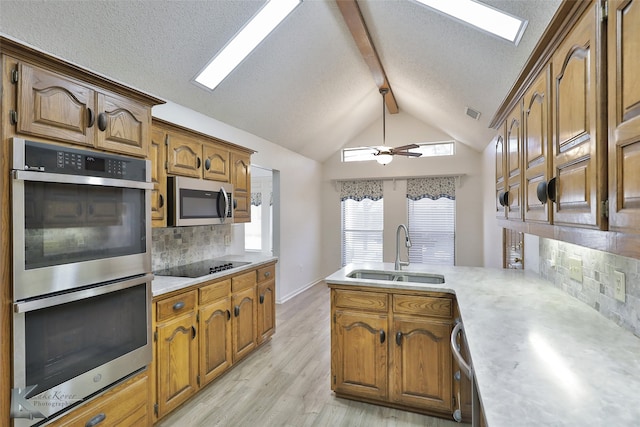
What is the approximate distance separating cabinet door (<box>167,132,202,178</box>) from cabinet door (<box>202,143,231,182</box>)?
7 centimetres

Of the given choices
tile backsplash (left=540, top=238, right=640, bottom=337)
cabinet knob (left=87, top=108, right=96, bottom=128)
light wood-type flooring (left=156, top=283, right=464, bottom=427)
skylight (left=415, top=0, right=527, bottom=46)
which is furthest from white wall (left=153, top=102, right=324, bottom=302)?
tile backsplash (left=540, top=238, right=640, bottom=337)

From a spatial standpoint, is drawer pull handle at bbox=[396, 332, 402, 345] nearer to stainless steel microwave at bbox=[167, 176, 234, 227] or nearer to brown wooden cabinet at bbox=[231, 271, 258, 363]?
brown wooden cabinet at bbox=[231, 271, 258, 363]

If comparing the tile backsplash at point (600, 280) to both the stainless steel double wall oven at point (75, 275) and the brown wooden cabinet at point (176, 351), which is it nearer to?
the stainless steel double wall oven at point (75, 275)

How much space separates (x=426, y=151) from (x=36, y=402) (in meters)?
6.18

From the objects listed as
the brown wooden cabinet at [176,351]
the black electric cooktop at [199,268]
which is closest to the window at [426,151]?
the black electric cooktop at [199,268]

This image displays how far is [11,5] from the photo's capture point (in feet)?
5.65

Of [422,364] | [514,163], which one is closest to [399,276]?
[422,364]

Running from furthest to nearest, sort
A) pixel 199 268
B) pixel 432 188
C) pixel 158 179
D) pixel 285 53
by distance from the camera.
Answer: pixel 432 188 < pixel 285 53 < pixel 199 268 < pixel 158 179

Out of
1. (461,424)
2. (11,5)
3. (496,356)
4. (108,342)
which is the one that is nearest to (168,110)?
(11,5)

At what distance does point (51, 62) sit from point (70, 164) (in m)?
0.43

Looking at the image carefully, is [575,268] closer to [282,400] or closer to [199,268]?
[282,400]

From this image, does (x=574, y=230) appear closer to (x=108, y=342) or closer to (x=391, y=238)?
(x=108, y=342)

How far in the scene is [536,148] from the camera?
4.82 feet

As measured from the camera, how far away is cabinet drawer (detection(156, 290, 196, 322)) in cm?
210
